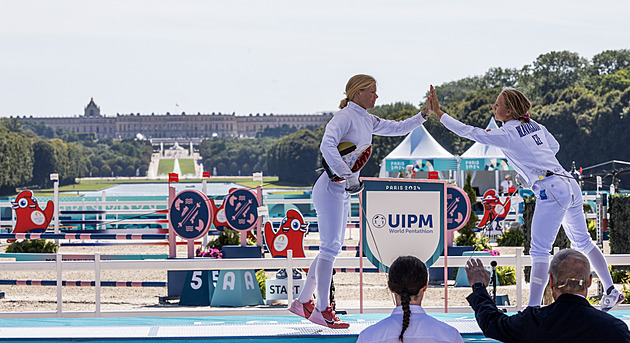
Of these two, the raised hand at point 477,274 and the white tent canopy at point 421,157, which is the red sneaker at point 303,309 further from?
the white tent canopy at point 421,157

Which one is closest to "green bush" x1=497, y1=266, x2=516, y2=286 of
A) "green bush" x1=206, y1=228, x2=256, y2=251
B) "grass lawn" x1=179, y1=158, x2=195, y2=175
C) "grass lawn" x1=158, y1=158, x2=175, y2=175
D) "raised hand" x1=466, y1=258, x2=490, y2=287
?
"green bush" x1=206, y1=228, x2=256, y2=251

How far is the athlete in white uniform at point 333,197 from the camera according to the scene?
18.4ft

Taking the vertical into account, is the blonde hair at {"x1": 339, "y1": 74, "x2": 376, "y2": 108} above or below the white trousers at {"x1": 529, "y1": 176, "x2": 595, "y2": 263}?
above

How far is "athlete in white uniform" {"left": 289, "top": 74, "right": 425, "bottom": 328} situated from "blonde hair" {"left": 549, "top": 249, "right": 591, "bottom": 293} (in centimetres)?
171

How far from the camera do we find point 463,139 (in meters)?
62.6

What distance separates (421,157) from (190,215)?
2311 cm

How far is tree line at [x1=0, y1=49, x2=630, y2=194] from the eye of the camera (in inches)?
2317

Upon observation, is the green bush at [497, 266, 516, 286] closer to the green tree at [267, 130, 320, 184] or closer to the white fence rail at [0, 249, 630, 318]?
the white fence rail at [0, 249, 630, 318]

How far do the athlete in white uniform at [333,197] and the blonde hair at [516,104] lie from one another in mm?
843

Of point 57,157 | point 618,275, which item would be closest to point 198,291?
point 618,275

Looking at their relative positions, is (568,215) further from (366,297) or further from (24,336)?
(366,297)

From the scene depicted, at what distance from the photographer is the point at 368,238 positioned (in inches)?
244

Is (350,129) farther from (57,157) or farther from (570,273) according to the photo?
(57,157)

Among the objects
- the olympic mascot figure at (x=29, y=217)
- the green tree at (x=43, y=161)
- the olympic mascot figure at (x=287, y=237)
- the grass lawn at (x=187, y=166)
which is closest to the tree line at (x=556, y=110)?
the olympic mascot figure at (x=29, y=217)
